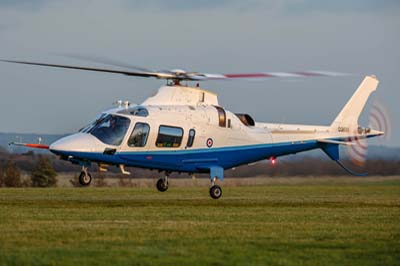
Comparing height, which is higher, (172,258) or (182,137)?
(182,137)

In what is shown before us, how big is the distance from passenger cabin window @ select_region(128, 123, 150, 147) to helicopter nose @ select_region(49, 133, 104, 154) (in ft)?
3.63

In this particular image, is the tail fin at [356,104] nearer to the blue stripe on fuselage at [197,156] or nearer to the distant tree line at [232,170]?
the blue stripe on fuselage at [197,156]

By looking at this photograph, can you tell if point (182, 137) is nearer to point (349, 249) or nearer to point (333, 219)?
point (333, 219)

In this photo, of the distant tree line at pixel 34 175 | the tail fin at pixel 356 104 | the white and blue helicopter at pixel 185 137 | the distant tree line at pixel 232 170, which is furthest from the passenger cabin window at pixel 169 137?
the distant tree line at pixel 34 175

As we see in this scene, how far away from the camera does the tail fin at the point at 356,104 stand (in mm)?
38375

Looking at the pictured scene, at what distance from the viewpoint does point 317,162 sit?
52312mm

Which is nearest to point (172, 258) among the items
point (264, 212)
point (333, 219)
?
point (333, 219)

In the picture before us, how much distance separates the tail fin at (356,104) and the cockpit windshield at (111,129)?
897 cm

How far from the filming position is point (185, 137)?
112ft

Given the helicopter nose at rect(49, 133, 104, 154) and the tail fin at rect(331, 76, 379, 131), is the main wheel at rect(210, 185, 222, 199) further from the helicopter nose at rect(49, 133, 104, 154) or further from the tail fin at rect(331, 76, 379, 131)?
the tail fin at rect(331, 76, 379, 131)

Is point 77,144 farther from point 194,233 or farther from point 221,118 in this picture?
point 194,233

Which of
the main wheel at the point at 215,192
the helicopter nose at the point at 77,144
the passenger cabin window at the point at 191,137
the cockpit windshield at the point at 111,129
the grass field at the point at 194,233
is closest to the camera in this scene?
the grass field at the point at 194,233

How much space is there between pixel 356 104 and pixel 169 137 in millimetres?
8263

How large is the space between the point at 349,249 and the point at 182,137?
14970mm
